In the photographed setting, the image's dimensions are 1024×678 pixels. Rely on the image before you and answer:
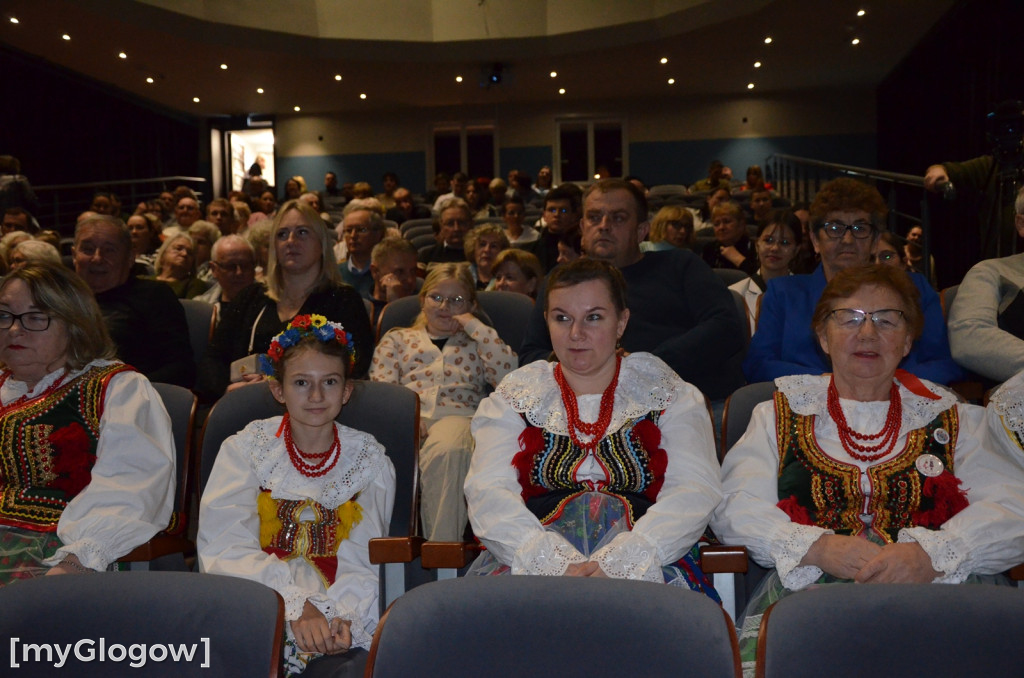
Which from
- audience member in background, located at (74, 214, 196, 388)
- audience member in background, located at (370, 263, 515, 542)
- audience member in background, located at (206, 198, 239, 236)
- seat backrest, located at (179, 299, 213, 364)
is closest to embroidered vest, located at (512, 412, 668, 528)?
audience member in background, located at (370, 263, 515, 542)

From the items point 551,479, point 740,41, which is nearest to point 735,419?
point 551,479

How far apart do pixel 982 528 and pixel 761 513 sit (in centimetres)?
42

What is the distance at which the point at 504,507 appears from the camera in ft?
6.31

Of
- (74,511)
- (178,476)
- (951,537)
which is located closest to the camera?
(951,537)

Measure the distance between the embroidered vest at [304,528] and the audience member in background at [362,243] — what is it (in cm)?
249

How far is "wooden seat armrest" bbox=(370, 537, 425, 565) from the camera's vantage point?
1854mm

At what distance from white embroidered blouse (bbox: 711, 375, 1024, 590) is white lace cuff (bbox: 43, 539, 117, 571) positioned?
1.31 metres

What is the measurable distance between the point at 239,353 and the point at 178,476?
0.79 metres

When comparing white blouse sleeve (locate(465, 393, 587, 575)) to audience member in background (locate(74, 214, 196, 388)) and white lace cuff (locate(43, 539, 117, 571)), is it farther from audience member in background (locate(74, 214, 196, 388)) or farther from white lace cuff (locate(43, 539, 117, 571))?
audience member in background (locate(74, 214, 196, 388))

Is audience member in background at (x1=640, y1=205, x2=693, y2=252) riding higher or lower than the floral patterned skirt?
higher

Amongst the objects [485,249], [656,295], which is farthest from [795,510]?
[485,249]

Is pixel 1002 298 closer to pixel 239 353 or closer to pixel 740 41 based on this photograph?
pixel 239 353

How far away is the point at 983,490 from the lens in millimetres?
1886

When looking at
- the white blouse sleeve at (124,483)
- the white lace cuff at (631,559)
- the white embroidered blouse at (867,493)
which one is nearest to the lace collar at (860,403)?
the white embroidered blouse at (867,493)
